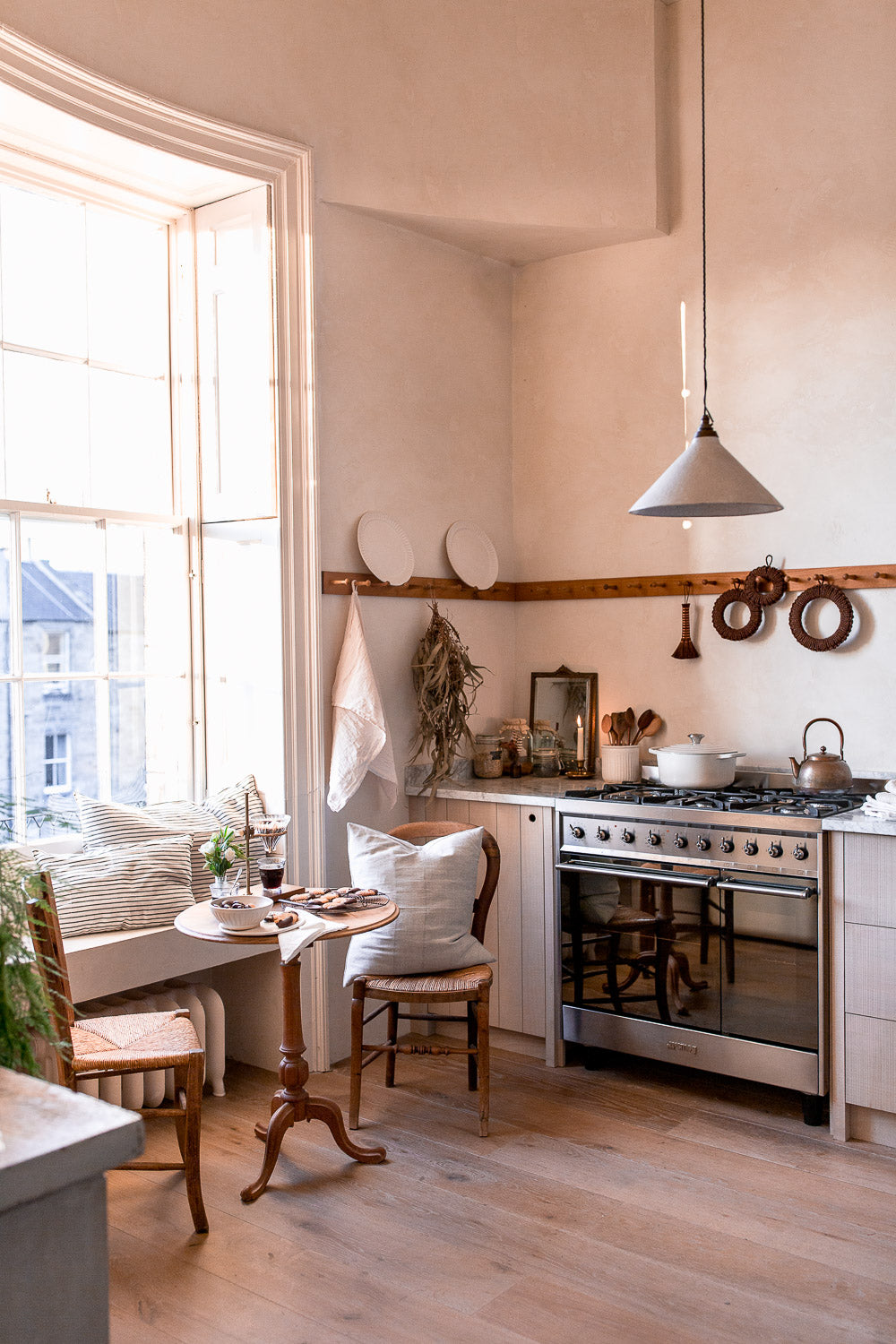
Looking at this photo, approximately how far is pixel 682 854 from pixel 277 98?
→ 2752 mm

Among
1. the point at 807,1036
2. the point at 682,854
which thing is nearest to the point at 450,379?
the point at 682,854

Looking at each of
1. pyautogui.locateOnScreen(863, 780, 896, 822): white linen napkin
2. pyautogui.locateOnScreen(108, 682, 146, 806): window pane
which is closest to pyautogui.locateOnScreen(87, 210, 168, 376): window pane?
pyautogui.locateOnScreen(108, 682, 146, 806): window pane

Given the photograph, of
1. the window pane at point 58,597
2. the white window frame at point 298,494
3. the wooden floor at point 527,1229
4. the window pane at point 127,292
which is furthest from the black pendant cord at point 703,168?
the wooden floor at point 527,1229

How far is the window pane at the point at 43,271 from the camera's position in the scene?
3377mm

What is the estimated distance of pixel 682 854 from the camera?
3500 millimetres

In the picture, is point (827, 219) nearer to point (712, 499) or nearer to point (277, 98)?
point (712, 499)

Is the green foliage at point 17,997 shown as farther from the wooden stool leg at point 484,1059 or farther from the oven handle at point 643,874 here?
the oven handle at point 643,874

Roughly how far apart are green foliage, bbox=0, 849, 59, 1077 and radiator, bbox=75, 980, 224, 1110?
6.15 feet

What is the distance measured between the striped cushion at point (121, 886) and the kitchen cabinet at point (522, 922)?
3.64 ft

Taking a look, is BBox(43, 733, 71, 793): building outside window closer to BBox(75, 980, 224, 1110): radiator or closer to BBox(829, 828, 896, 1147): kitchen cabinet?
BBox(75, 980, 224, 1110): radiator

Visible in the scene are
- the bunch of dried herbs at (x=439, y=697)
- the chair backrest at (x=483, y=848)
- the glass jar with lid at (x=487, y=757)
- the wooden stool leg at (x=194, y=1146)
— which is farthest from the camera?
the glass jar with lid at (x=487, y=757)

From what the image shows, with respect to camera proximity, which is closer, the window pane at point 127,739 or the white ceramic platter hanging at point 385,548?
the window pane at point 127,739

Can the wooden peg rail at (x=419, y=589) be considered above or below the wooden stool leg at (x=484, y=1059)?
above

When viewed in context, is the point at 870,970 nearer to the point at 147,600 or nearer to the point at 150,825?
the point at 150,825
